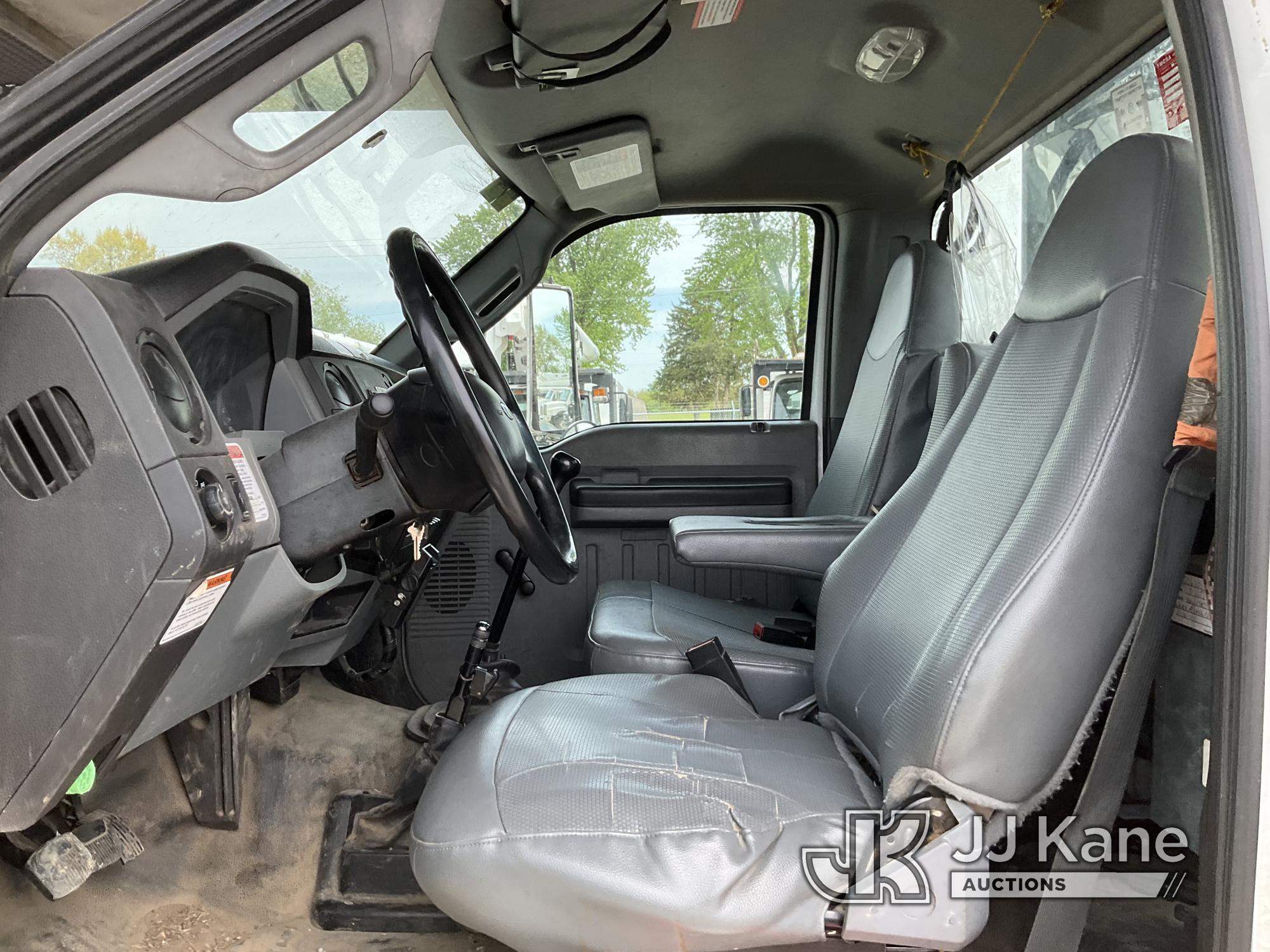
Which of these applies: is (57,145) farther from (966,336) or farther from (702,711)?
(966,336)

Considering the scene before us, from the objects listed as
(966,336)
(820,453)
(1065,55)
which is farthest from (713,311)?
(1065,55)

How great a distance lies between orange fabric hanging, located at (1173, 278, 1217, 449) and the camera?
806 mm

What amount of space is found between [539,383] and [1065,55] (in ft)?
4.49

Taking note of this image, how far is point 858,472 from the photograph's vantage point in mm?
2104

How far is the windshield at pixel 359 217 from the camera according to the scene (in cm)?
130

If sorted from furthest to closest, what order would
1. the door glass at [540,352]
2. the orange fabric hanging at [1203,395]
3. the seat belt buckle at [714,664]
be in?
the door glass at [540,352]
the seat belt buckle at [714,664]
the orange fabric hanging at [1203,395]

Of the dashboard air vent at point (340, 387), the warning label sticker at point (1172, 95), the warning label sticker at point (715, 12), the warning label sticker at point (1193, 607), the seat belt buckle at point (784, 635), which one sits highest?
the warning label sticker at point (715, 12)

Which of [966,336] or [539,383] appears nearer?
[966,336]

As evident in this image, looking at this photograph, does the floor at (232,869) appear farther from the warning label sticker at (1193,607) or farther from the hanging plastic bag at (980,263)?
the hanging plastic bag at (980,263)

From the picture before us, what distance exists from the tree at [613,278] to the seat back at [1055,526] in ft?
4.36

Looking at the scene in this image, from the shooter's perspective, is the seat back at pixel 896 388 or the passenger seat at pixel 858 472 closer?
the passenger seat at pixel 858 472

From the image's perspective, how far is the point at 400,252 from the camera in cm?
115

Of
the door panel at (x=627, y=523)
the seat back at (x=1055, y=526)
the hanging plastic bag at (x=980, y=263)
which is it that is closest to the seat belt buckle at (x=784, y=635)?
the door panel at (x=627, y=523)

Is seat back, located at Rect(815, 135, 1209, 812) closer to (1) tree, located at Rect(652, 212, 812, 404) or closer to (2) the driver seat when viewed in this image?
(2) the driver seat
